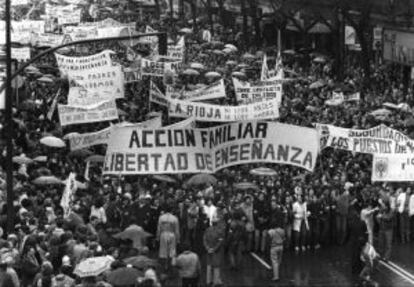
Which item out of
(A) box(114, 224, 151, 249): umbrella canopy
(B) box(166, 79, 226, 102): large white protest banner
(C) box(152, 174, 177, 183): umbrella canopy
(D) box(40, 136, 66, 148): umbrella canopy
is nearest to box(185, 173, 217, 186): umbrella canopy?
(C) box(152, 174, 177, 183): umbrella canopy

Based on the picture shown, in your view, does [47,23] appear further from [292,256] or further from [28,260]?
[28,260]

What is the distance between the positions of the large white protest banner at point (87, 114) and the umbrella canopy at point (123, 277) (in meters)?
12.1

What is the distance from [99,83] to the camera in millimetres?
31797

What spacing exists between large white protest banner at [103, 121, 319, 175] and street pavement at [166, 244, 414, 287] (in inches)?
71.1

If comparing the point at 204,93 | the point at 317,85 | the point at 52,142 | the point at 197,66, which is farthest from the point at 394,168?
the point at 197,66

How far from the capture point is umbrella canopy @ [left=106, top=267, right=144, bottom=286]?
56.0 ft

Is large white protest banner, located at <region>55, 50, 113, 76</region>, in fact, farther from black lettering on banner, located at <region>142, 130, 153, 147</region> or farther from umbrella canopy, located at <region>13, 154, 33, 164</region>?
black lettering on banner, located at <region>142, 130, 153, 147</region>

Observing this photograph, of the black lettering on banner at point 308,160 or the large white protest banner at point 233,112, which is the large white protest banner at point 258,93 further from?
the black lettering on banner at point 308,160

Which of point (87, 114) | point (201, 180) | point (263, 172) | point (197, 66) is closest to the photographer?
point (201, 180)

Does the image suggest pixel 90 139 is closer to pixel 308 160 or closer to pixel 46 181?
pixel 46 181

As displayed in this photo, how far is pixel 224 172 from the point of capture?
27.6m

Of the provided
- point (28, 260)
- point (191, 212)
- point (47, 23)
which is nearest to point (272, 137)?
point (191, 212)

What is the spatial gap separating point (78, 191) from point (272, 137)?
412cm

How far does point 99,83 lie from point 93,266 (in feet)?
48.4
